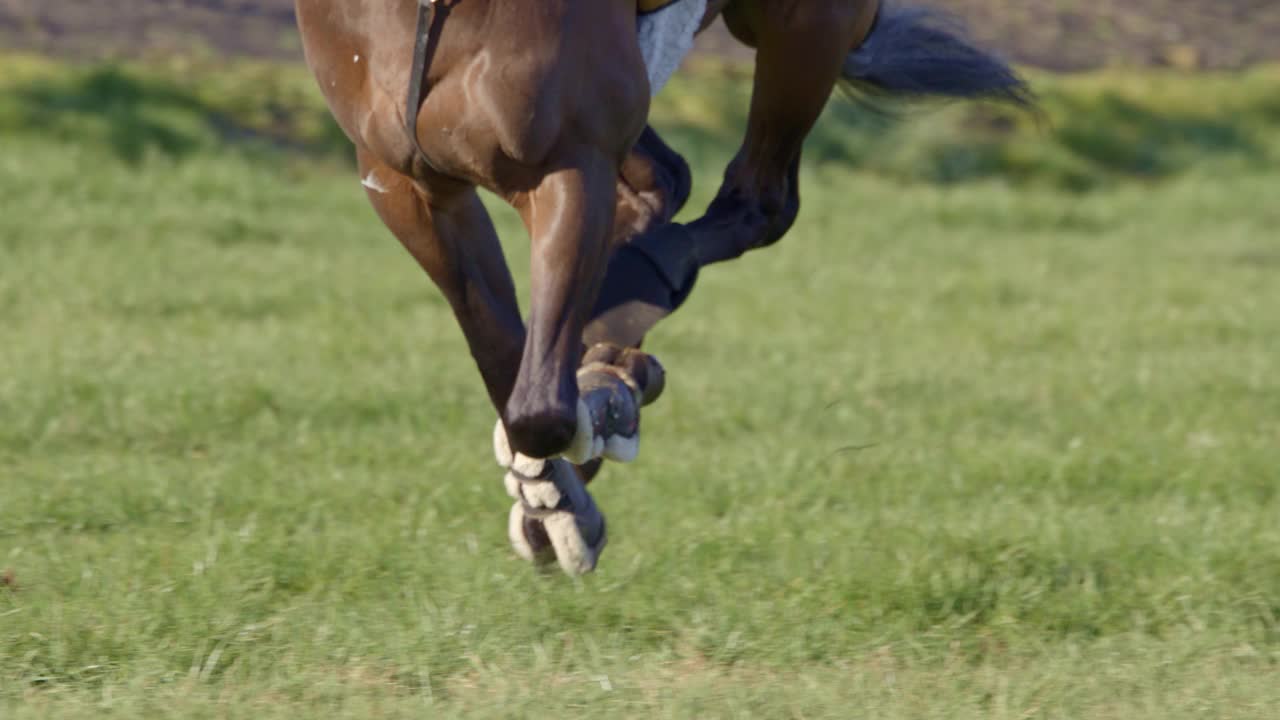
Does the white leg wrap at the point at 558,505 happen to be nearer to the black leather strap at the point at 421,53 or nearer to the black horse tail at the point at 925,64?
the black leather strap at the point at 421,53

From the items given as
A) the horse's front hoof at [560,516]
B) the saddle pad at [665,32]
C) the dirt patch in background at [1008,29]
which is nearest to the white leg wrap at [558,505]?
the horse's front hoof at [560,516]

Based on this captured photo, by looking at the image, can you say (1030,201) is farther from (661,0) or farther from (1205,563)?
(661,0)

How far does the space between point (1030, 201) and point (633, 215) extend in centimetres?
874

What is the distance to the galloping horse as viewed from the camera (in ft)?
10.9

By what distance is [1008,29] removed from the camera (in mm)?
13781

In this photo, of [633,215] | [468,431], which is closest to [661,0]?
[633,215]

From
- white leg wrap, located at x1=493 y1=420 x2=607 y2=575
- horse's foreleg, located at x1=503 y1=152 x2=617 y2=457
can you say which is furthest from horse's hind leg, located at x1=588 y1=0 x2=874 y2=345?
horse's foreleg, located at x1=503 y1=152 x2=617 y2=457

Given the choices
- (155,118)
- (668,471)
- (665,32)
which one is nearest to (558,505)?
(665,32)

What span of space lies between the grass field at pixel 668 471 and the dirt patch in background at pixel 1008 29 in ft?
3.98

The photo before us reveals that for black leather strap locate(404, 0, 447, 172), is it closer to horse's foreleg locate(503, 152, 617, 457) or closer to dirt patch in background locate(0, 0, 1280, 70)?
horse's foreleg locate(503, 152, 617, 457)

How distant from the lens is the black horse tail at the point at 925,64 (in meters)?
5.00

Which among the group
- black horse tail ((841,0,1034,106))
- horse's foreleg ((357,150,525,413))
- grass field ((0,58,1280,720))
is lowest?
grass field ((0,58,1280,720))

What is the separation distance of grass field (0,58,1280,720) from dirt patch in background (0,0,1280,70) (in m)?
1.21

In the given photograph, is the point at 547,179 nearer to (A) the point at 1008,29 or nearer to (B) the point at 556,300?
(B) the point at 556,300
